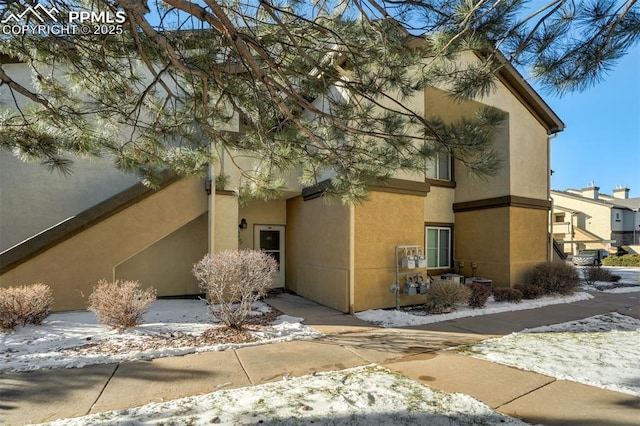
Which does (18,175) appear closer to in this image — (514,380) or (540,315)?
(514,380)

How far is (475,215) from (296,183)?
620 centimetres

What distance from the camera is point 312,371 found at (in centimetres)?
452

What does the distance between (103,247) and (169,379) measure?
5028 mm

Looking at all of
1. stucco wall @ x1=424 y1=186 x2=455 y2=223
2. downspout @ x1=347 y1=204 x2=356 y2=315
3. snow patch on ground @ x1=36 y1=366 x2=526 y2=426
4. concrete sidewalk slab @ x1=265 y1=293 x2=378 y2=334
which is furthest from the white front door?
snow patch on ground @ x1=36 y1=366 x2=526 y2=426

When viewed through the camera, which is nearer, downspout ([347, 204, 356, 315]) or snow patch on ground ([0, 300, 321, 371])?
snow patch on ground ([0, 300, 321, 371])

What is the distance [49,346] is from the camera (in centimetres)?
531

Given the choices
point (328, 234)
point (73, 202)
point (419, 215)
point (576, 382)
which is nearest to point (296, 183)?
point (328, 234)

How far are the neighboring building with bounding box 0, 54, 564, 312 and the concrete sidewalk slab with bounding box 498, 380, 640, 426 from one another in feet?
10.2

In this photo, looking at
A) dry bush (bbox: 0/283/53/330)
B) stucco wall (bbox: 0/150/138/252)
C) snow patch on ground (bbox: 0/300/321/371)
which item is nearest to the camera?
snow patch on ground (bbox: 0/300/321/371)

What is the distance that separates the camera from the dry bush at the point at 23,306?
231 inches

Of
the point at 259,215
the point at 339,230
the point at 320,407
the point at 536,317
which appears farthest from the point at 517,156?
the point at 320,407

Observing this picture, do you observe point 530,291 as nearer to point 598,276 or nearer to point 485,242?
point 485,242

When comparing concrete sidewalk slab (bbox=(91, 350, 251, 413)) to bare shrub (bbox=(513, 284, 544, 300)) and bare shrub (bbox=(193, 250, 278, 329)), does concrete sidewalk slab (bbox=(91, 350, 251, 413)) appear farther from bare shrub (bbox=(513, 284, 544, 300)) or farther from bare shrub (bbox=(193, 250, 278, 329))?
bare shrub (bbox=(513, 284, 544, 300))

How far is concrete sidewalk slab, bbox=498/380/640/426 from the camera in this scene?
3291 mm
